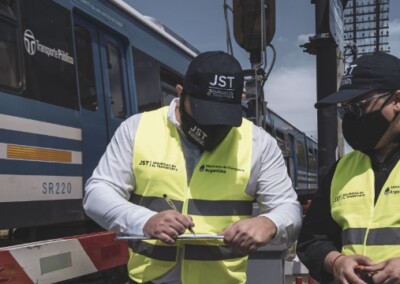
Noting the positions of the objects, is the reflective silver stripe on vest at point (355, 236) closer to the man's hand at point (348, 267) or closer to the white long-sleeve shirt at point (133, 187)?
the man's hand at point (348, 267)

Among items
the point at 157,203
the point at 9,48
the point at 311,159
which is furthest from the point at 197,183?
the point at 311,159

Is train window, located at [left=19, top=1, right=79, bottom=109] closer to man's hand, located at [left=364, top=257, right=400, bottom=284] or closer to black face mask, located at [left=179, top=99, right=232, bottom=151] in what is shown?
black face mask, located at [left=179, top=99, right=232, bottom=151]

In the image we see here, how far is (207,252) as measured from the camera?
2.29 m

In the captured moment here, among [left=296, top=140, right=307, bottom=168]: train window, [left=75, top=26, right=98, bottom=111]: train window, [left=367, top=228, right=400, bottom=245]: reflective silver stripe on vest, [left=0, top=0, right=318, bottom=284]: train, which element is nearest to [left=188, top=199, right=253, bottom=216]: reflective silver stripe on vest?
[left=367, top=228, right=400, bottom=245]: reflective silver stripe on vest

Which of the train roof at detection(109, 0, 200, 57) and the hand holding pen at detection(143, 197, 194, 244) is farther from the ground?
the train roof at detection(109, 0, 200, 57)

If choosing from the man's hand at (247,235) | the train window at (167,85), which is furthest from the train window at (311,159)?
the man's hand at (247,235)

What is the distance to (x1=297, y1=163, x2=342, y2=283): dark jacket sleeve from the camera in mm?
2309

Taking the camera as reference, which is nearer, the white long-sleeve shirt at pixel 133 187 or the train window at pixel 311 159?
the white long-sleeve shirt at pixel 133 187

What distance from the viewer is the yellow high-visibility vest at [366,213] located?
2.09 meters

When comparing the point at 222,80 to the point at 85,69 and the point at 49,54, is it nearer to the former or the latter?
the point at 49,54

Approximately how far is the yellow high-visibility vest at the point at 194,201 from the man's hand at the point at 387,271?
553 mm

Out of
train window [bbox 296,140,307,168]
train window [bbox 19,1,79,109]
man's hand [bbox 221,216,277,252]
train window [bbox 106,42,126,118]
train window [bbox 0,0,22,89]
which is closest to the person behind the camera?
man's hand [bbox 221,216,277,252]

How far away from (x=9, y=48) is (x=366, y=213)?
2.90 meters

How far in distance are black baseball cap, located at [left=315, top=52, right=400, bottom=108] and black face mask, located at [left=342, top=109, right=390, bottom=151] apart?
98 millimetres
